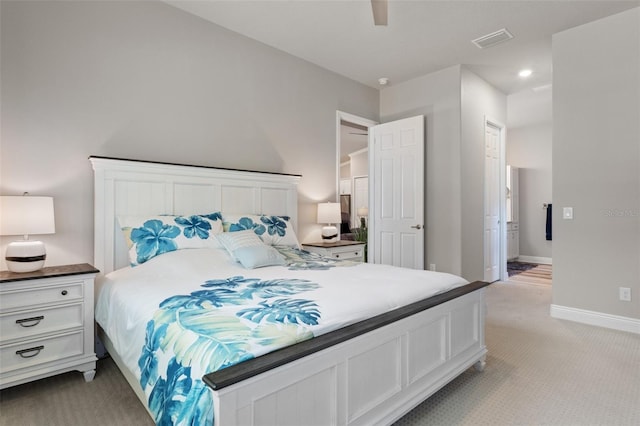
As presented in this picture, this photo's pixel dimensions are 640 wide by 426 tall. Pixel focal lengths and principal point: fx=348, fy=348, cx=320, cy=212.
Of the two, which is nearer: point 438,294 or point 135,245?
point 438,294

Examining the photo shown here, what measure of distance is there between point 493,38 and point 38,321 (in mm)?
4469

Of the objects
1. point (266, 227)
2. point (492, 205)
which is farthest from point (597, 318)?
point (266, 227)

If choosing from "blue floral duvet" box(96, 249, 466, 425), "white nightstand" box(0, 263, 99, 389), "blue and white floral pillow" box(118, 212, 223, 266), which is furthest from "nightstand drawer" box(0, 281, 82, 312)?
"blue and white floral pillow" box(118, 212, 223, 266)

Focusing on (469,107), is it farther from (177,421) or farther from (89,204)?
(177,421)

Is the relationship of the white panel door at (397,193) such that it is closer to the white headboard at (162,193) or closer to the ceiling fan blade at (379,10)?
the white headboard at (162,193)

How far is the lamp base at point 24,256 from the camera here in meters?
2.10

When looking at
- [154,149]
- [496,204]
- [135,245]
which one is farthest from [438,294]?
[496,204]

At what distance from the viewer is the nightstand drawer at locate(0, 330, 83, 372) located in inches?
76.7

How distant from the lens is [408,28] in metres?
3.40

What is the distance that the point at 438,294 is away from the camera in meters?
2.03

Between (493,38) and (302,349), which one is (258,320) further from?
(493,38)

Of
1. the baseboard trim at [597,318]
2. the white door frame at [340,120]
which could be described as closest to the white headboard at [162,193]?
the white door frame at [340,120]

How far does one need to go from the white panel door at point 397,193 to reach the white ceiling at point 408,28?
809 millimetres

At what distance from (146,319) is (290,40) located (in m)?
3.13
